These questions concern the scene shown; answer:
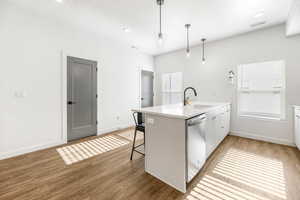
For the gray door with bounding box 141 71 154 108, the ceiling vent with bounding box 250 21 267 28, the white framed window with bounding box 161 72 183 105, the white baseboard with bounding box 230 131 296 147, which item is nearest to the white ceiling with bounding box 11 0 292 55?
the ceiling vent with bounding box 250 21 267 28

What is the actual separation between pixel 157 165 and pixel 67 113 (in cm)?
272

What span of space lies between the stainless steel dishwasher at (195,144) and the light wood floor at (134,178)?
0.23 meters


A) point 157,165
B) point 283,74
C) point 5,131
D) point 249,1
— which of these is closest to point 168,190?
point 157,165

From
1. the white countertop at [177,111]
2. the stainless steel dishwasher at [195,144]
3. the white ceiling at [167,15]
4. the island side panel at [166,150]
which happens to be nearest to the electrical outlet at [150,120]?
the island side panel at [166,150]

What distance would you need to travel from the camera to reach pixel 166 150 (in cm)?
178

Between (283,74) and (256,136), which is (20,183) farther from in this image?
(283,74)

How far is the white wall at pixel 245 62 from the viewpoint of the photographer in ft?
10.2

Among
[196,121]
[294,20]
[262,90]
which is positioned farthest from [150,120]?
[262,90]

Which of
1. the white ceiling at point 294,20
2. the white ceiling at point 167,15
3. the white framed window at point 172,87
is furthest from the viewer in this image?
the white framed window at point 172,87

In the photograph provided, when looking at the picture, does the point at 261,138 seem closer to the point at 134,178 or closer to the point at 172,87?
the point at 172,87

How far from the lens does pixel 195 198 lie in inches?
61.8

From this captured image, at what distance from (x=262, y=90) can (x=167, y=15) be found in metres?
3.18

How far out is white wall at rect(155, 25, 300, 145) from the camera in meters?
3.10

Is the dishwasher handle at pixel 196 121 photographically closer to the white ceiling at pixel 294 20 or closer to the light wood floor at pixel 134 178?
the light wood floor at pixel 134 178
